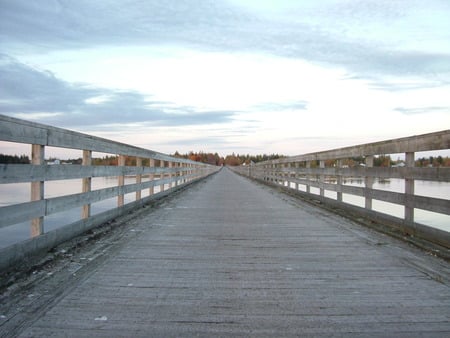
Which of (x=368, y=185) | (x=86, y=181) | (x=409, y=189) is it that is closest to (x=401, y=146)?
(x=409, y=189)

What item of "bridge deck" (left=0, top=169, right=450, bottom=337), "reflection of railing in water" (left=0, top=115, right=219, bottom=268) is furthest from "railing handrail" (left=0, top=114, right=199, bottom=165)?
"bridge deck" (left=0, top=169, right=450, bottom=337)

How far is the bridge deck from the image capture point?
8.58 feet

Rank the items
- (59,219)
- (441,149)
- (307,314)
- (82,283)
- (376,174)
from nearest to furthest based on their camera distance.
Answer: (307,314) < (82,283) < (441,149) < (376,174) < (59,219)

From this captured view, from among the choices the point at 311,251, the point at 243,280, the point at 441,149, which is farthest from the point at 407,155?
the point at 243,280

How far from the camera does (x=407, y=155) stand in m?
5.53

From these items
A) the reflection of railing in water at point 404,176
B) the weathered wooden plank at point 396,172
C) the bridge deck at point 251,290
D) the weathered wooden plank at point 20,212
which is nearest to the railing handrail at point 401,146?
the reflection of railing in water at point 404,176

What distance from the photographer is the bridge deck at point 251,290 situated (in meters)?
2.62

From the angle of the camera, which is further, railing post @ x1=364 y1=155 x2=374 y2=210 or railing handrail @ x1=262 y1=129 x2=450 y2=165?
railing post @ x1=364 y1=155 x2=374 y2=210

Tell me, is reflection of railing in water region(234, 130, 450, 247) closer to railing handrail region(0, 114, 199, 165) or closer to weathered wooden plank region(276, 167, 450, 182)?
weathered wooden plank region(276, 167, 450, 182)

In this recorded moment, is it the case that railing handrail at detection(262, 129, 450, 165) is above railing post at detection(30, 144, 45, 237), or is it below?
above

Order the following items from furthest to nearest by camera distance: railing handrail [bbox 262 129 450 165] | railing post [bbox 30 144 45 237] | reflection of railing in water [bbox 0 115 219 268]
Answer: railing handrail [bbox 262 129 450 165] < railing post [bbox 30 144 45 237] < reflection of railing in water [bbox 0 115 219 268]

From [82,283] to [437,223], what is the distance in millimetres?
8150

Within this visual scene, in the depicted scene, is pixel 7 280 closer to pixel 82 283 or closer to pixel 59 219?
pixel 82 283

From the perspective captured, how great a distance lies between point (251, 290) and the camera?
Result: 332cm
